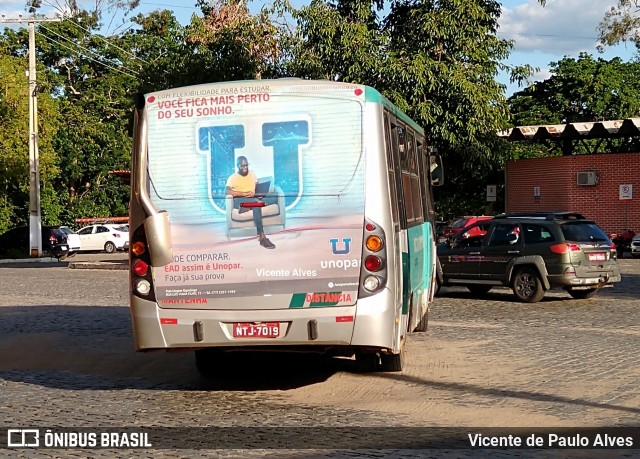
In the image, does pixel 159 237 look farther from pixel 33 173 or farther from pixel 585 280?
pixel 33 173

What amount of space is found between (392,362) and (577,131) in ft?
99.8

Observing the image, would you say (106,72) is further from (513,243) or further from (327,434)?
→ (327,434)

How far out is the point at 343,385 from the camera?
1073cm

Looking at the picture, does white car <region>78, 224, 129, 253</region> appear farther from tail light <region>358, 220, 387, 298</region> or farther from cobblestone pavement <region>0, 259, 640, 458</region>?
tail light <region>358, 220, 387, 298</region>

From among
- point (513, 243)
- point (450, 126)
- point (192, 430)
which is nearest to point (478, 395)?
point (192, 430)

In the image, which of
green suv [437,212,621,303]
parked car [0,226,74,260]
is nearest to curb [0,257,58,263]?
parked car [0,226,74,260]

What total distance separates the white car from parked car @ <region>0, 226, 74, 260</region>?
2.65m

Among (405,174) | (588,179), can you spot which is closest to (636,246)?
(588,179)

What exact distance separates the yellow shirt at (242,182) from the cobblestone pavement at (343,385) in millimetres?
1986

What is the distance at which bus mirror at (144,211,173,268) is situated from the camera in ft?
31.0

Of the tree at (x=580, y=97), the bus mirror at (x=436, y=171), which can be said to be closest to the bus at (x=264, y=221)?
the bus mirror at (x=436, y=171)

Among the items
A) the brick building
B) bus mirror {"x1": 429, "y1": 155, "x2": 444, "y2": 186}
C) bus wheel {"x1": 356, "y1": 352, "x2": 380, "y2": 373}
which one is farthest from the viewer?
the brick building

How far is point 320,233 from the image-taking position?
30.7 ft

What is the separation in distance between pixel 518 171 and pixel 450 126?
32.1 feet
